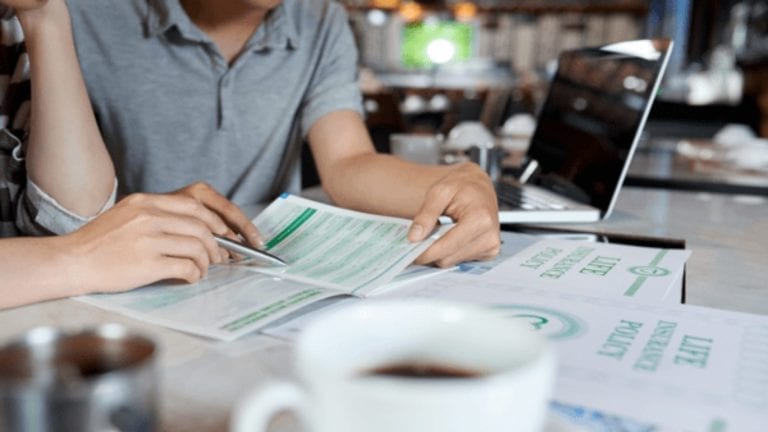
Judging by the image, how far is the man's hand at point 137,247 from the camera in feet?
2.22

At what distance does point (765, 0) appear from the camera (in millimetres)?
4750

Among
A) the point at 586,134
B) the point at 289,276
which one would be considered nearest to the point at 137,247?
the point at 289,276

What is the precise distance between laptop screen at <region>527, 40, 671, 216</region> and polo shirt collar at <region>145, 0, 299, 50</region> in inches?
21.6

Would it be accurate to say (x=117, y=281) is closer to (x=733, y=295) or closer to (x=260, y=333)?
(x=260, y=333)

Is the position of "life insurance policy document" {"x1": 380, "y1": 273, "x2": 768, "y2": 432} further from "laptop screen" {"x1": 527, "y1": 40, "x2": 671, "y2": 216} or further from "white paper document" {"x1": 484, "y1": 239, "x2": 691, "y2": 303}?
"laptop screen" {"x1": 527, "y1": 40, "x2": 671, "y2": 216}

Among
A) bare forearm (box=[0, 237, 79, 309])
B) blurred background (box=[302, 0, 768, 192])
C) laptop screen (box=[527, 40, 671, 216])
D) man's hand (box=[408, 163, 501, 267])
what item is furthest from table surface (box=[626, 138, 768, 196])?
blurred background (box=[302, 0, 768, 192])

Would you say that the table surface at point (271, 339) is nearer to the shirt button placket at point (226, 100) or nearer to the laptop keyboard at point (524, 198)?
the laptop keyboard at point (524, 198)

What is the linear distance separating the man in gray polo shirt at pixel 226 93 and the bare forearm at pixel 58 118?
27 cm

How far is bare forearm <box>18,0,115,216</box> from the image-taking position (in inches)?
36.8

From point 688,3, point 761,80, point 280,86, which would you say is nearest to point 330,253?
point 280,86

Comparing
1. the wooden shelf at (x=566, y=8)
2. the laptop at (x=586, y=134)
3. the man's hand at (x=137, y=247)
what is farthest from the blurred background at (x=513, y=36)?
the man's hand at (x=137, y=247)

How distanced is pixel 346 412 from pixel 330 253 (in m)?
0.54

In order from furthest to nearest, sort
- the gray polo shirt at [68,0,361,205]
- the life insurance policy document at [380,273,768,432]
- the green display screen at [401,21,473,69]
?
the green display screen at [401,21,473,69], the gray polo shirt at [68,0,361,205], the life insurance policy document at [380,273,768,432]

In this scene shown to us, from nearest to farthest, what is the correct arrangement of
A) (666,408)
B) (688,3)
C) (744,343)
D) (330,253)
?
(666,408)
(744,343)
(330,253)
(688,3)
